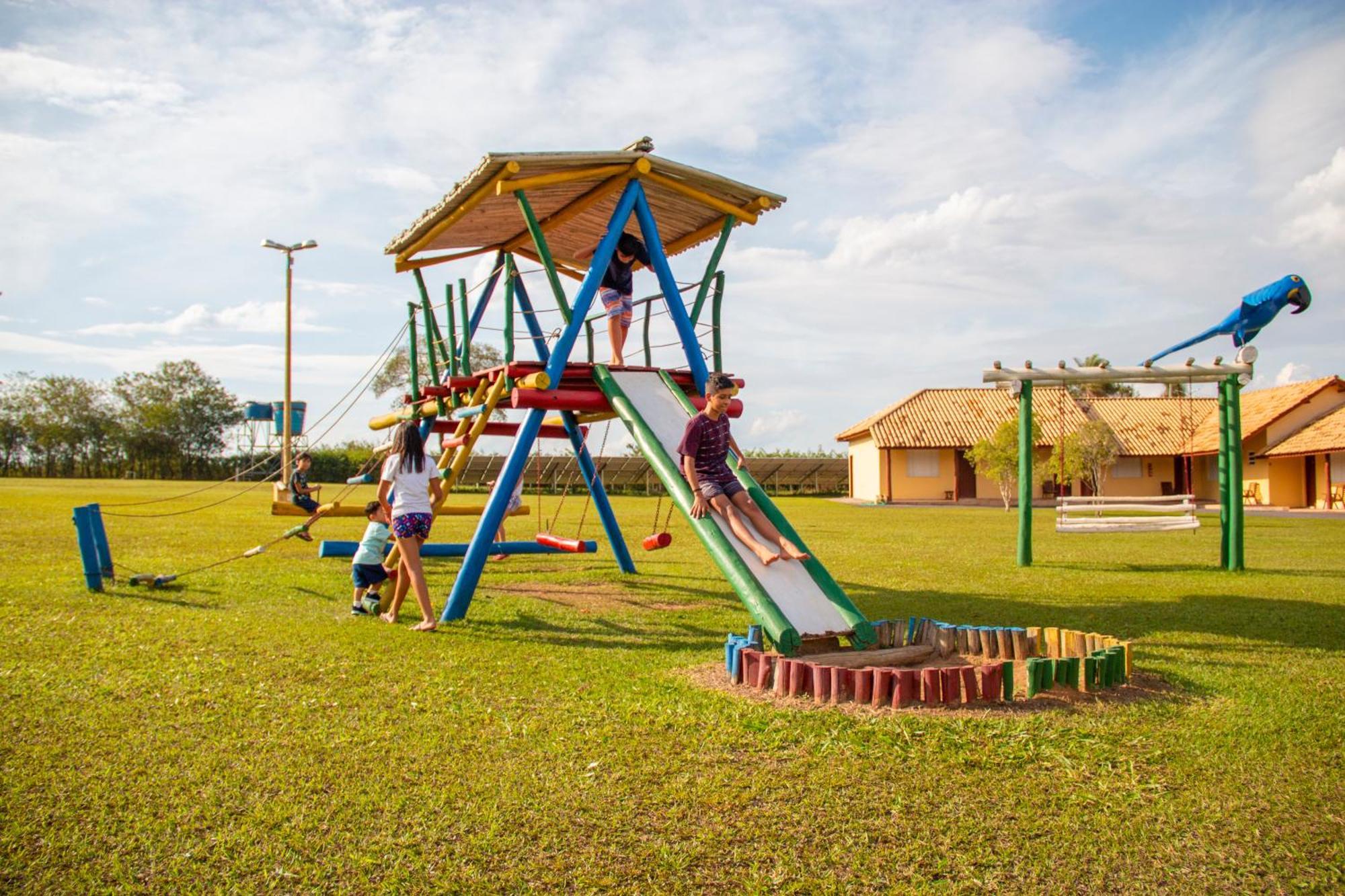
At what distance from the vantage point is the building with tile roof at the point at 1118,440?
139ft

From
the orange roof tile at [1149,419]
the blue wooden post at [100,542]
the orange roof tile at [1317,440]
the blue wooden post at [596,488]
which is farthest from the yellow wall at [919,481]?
the blue wooden post at [100,542]

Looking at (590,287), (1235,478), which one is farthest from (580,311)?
(1235,478)

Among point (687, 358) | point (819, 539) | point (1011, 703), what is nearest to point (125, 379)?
point (819, 539)

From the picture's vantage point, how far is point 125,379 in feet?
249

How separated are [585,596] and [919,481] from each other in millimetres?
38458

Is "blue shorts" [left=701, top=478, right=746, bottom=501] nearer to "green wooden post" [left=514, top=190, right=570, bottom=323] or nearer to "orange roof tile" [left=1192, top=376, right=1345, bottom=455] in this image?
"green wooden post" [left=514, top=190, right=570, bottom=323]

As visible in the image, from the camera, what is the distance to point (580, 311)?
9539mm

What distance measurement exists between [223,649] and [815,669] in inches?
193

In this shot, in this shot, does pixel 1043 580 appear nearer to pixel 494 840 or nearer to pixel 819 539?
pixel 819 539

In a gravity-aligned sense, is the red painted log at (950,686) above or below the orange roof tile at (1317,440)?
below

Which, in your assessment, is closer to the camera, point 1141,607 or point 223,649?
point 223,649

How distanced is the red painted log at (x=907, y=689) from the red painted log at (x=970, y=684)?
0.30m

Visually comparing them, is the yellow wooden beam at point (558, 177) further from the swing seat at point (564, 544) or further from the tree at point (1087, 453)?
the tree at point (1087, 453)

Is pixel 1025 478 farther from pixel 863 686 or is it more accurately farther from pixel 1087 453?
pixel 1087 453
